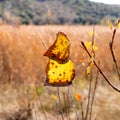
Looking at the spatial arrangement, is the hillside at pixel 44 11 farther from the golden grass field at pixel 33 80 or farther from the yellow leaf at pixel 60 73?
the yellow leaf at pixel 60 73

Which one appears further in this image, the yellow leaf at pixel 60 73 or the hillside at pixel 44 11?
the hillside at pixel 44 11

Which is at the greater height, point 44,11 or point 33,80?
point 33,80

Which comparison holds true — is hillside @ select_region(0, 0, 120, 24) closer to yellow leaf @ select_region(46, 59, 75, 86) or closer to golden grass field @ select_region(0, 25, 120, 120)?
golden grass field @ select_region(0, 25, 120, 120)

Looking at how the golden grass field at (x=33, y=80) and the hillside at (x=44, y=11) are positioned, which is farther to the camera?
the hillside at (x=44, y=11)

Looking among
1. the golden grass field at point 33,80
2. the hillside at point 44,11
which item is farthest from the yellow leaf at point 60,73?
the hillside at point 44,11

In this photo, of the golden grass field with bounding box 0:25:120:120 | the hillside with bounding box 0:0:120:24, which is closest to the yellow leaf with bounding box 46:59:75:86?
the golden grass field with bounding box 0:25:120:120

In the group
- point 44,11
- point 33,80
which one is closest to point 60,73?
point 33,80

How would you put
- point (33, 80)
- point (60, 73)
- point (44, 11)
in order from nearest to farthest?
1. point (60, 73)
2. point (33, 80)
3. point (44, 11)

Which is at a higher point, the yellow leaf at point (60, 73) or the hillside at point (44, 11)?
the yellow leaf at point (60, 73)

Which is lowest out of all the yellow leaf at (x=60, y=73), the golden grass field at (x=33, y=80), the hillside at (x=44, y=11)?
the hillside at (x=44, y=11)

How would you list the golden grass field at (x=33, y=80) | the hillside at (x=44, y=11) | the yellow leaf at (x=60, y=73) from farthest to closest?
1. the hillside at (x=44, y=11)
2. the golden grass field at (x=33, y=80)
3. the yellow leaf at (x=60, y=73)

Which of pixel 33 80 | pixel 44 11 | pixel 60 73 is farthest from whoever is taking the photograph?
pixel 44 11

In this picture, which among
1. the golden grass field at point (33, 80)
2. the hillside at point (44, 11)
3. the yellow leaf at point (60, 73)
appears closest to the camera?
the yellow leaf at point (60, 73)

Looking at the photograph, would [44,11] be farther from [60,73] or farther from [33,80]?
[60,73]
